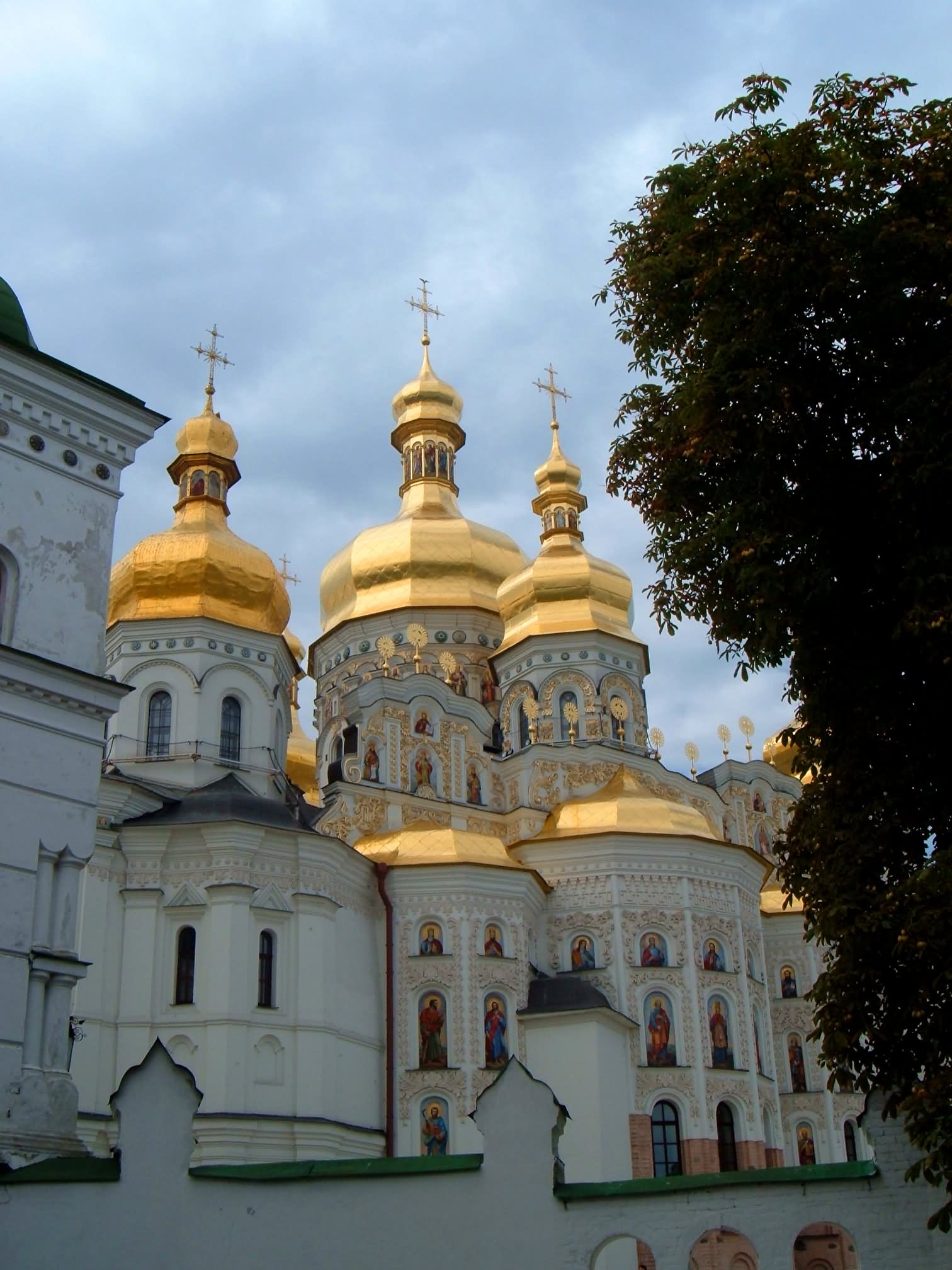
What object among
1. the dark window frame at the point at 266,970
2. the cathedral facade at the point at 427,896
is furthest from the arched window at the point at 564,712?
the dark window frame at the point at 266,970

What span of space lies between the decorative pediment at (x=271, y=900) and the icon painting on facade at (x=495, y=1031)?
13.5 feet

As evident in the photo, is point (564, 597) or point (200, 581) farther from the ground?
point (564, 597)

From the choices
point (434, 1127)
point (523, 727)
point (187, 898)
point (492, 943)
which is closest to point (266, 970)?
point (187, 898)

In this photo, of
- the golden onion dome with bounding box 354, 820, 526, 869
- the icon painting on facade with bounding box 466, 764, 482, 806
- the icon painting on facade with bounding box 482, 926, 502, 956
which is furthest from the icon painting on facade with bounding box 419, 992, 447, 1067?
the icon painting on facade with bounding box 466, 764, 482, 806

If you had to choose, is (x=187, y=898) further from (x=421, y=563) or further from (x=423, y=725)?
(x=421, y=563)

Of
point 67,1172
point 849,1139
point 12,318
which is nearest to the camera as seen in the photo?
point 67,1172

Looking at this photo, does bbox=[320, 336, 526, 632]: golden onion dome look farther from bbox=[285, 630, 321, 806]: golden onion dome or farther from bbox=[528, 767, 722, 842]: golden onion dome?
bbox=[528, 767, 722, 842]: golden onion dome

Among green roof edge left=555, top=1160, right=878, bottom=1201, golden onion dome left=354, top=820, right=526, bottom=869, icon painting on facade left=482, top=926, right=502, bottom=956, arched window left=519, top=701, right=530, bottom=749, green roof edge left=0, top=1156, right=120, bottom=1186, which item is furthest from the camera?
arched window left=519, top=701, right=530, bottom=749

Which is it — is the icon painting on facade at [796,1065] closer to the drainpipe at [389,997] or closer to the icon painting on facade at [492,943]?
the icon painting on facade at [492,943]

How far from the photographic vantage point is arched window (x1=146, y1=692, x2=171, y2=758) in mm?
27328

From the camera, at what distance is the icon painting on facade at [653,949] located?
2686 cm

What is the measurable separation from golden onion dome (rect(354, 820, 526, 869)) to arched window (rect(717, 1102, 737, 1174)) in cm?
567

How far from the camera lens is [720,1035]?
2675cm

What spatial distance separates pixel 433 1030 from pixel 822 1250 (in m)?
7.51
